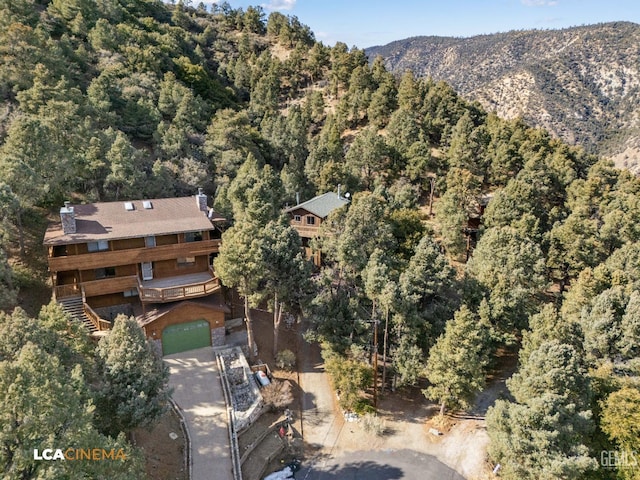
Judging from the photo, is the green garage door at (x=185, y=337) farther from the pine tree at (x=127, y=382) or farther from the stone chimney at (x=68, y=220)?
the stone chimney at (x=68, y=220)

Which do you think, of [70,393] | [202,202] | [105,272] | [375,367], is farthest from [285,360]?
[70,393]

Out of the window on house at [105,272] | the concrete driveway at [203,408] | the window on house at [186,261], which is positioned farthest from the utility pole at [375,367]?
the window on house at [105,272]

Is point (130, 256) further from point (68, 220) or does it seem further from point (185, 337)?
point (185, 337)

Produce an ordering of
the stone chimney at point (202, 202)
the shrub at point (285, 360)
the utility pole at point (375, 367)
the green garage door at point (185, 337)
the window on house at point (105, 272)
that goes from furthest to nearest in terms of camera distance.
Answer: the stone chimney at point (202, 202)
the shrub at point (285, 360)
the window on house at point (105, 272)
the green garage door at point (185, 337)
the utility pole at point (375, 367)

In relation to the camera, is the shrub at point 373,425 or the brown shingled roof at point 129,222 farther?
the brown shingled roof at point 129,222

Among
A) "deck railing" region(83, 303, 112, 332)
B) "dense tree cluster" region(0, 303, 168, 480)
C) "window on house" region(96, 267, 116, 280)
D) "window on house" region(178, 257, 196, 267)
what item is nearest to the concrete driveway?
"dense tree cluster" region(0, 303, 168, 480)

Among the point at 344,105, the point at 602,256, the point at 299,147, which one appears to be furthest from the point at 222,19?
the point at 602,256
